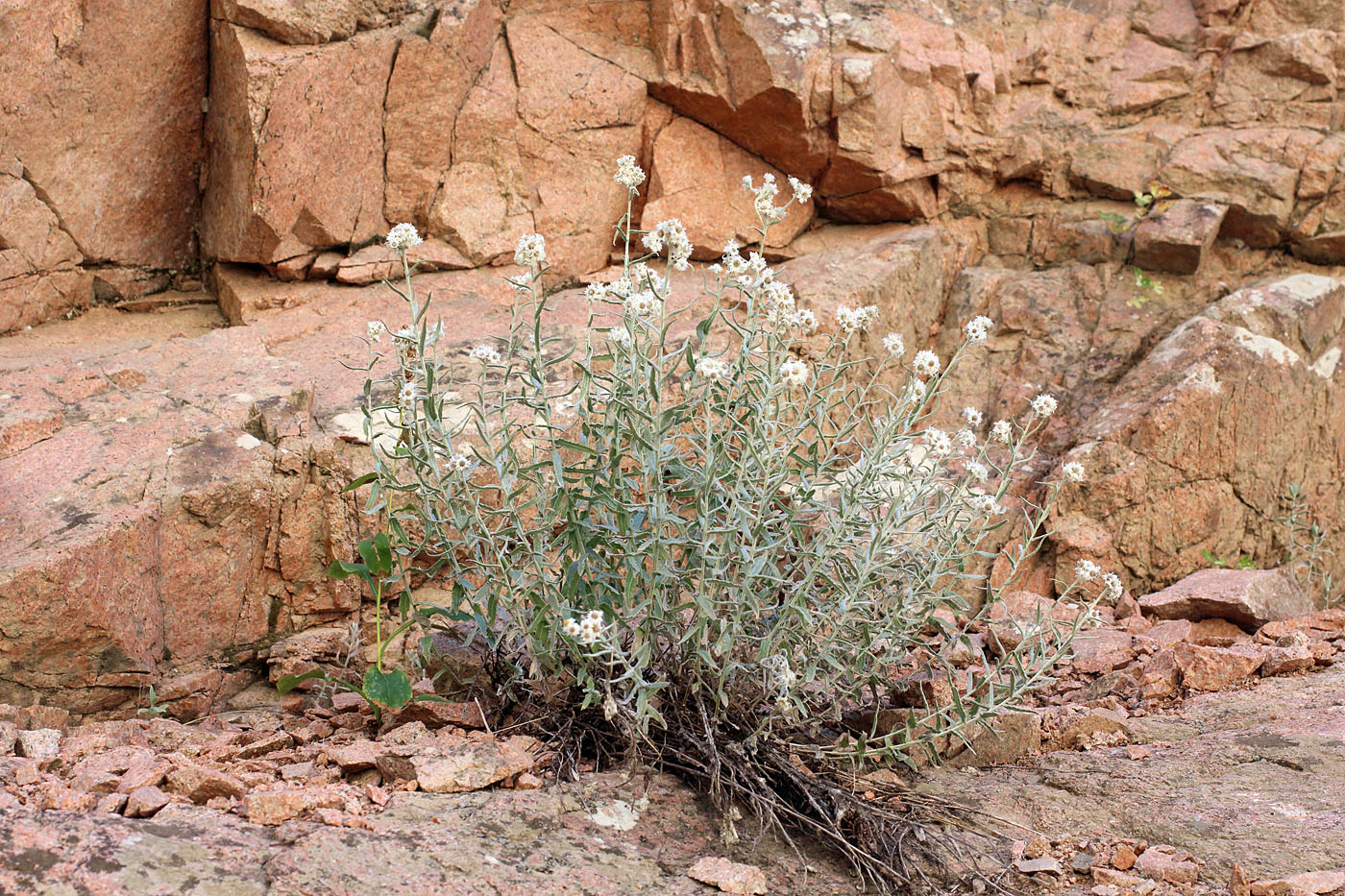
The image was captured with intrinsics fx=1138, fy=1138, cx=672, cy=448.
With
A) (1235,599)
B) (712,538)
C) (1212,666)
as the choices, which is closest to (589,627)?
(712,538)

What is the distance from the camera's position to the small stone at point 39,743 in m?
2.65

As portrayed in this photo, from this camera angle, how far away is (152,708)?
3.34m

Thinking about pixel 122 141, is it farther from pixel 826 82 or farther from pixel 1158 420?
pixel 1158 420

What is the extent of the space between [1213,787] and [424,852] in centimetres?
203

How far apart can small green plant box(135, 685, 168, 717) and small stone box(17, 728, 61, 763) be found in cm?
54

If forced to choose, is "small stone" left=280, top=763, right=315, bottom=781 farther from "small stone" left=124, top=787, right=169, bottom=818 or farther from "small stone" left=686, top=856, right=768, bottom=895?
"small stone" left=686, top=856, right=768, bottom=895

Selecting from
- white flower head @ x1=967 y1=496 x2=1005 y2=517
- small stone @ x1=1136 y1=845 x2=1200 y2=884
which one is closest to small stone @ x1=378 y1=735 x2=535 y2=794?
white flower head @ x1=967 y1=496 x2=1005 y2=517

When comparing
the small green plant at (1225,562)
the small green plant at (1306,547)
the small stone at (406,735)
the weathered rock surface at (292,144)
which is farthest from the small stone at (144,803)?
the small green plant at (1306,547)

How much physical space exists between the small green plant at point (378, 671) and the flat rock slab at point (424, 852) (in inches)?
16.7

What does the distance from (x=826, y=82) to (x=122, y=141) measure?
3.30 m

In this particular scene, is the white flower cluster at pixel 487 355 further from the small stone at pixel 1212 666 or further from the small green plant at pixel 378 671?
the small stone at pixel 1212 666

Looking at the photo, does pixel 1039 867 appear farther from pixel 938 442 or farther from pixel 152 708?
pixel 152 708

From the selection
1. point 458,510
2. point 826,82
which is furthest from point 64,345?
point 826,82

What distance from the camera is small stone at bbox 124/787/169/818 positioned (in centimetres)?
230
